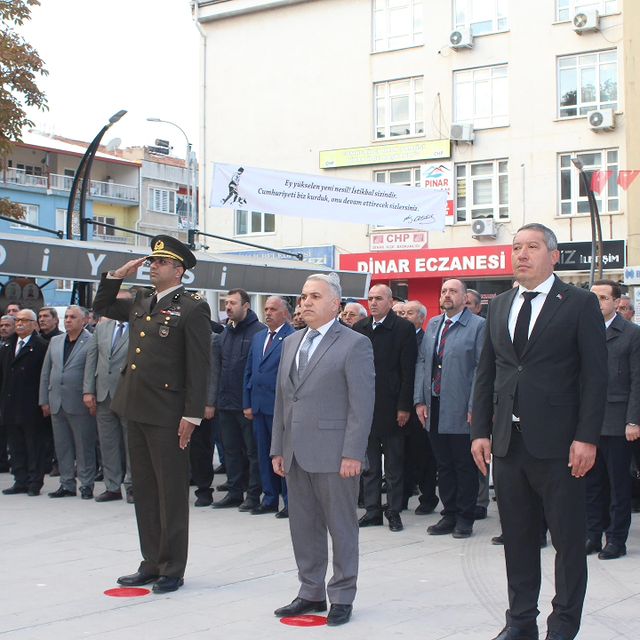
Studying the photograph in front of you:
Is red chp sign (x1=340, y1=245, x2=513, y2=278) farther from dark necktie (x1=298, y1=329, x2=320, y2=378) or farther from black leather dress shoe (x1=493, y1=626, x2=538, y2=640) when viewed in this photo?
black leather dress shoe (x1=493, y1=626, x2=538, y2=640)

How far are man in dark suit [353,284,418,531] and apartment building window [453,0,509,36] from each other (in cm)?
2528

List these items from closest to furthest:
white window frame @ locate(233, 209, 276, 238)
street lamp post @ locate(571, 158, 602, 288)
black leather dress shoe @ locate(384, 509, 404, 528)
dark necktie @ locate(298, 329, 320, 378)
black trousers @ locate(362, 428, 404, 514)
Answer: dark necktie @ locate(298, 329, 320, 378) < black leather dress shoe @ locate(384, 509, 404, 528) < black trousers @ locate(362, 428, 404, 514) < street lamp post @ locate(571, 158, 602, 288) < white window frame @ locate(233, 209, 276, 238)

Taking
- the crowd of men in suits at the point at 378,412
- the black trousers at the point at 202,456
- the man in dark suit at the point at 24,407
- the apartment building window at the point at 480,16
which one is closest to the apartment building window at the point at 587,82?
the apartment building window at the point at 480,16

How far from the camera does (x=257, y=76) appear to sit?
37.2 m

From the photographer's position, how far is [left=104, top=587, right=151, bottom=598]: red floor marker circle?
6.48m

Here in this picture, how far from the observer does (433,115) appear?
3356 centimetres

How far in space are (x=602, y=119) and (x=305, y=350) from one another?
86.0ft

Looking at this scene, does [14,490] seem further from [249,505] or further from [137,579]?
[137,579]

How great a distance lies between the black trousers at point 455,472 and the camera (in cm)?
888

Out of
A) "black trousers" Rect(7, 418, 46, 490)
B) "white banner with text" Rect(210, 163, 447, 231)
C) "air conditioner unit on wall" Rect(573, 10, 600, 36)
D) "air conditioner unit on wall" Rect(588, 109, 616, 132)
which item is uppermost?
"air conditioner unit on wall" Rect(573, 10, 600, 36)

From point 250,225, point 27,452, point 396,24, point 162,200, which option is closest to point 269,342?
point 27,452

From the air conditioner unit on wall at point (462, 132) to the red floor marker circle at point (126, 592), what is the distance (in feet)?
90.8

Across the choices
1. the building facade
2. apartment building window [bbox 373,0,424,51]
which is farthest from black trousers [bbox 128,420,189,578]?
apartment building window [bbox 373,0,424,51]

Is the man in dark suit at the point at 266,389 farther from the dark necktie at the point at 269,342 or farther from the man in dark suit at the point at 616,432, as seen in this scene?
the man in dark suit at the point at 616,432
